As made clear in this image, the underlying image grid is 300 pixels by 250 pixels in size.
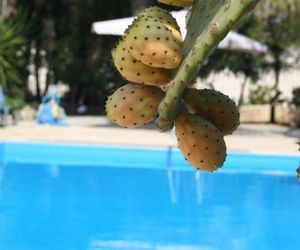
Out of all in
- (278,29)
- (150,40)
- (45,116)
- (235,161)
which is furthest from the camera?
(278,29)

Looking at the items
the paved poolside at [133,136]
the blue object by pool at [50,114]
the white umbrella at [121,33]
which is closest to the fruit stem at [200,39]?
the paved poolside at [133,136]

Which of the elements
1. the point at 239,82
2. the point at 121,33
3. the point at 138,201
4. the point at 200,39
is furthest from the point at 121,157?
→ the point at 200,39

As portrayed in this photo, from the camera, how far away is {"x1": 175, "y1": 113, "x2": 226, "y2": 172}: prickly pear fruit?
1489mm

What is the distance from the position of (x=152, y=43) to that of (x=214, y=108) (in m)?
0.34

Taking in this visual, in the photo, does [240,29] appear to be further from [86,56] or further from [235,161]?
[235,161]

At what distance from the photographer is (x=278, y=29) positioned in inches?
730

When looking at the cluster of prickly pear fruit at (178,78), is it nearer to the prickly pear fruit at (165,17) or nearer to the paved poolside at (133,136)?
the prickly pear fruit at (165,17)

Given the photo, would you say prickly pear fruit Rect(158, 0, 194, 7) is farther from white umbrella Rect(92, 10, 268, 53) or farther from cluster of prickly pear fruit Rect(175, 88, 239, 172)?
white umbrella Rect(92, 10, 268, 53)

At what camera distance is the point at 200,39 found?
140 cm

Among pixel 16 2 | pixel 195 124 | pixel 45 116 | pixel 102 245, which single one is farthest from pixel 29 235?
pixel 16 2

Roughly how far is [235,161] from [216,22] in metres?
10.7

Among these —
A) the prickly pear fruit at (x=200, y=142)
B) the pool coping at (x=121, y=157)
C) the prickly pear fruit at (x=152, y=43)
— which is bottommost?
the pool coping at (x=121, y=157)

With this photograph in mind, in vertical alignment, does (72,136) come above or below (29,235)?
below

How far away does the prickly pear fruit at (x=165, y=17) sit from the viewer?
140 centimetres
